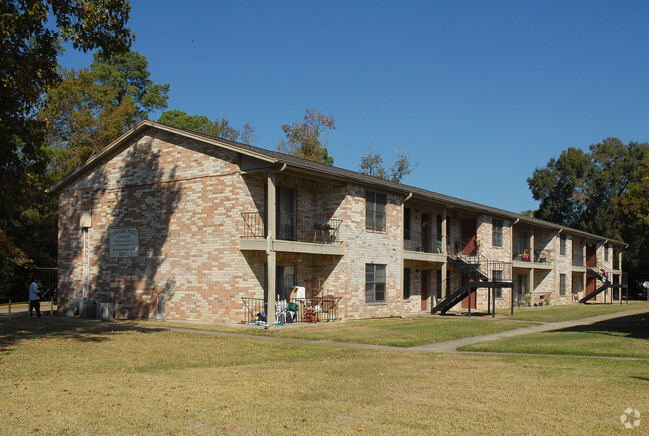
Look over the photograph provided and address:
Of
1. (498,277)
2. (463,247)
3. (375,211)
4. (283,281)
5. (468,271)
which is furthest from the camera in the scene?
(498,277)

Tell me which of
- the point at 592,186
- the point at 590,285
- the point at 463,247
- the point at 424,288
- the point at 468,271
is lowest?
the point at 590,285

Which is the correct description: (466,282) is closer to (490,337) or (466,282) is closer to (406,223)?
(406,223)

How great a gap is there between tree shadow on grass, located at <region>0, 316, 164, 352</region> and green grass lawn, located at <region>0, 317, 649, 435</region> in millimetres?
1749

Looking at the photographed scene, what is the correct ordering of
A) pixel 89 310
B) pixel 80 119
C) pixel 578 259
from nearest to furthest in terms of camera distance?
pixel 89 310 → pixel 80 119 → pixel 578 259

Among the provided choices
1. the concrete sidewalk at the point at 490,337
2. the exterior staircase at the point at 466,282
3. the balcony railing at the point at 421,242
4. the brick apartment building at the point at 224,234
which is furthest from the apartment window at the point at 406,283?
the concrete sidewalk at the point at 490,337

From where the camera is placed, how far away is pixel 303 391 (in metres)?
9.02

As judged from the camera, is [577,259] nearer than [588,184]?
Yes

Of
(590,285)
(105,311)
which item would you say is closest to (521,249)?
(590,285)

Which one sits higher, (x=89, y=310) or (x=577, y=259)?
(x=577, y=259)

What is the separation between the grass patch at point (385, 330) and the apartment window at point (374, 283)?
1734 millimetres

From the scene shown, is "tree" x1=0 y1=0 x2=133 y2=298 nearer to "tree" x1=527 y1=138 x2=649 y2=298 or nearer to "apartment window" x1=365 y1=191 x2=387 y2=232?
"apartment window" x1=365 y1=191 x2=387 y2=232

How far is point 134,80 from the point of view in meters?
60.6

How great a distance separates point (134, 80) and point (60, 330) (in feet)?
154

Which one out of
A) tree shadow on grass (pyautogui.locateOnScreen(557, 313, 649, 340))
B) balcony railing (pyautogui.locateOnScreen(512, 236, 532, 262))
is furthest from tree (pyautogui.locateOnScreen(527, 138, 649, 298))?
tree shadow on grass (pyautogui.locateOnScreen(557, 313, 649, 340))
